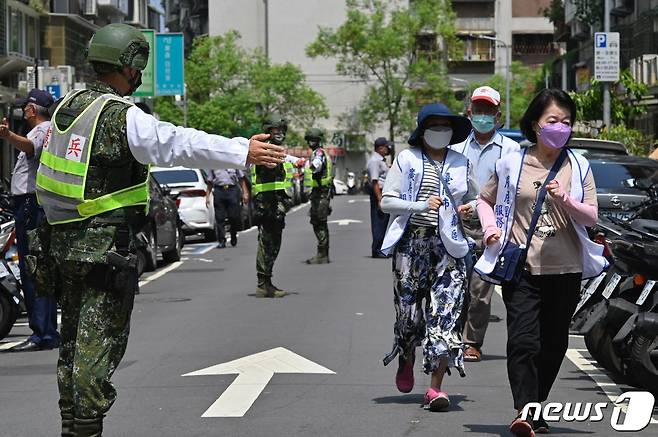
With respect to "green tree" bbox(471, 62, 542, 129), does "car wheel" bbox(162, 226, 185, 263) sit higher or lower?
lower

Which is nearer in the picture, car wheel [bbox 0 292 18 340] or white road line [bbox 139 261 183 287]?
car wheel [bbox 0 292 18 340]


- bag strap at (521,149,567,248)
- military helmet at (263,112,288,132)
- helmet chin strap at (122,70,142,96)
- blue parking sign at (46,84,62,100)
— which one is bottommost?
bag strap at (521,149,567,248)

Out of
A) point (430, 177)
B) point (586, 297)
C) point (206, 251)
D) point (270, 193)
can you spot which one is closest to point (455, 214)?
point (430, 177)

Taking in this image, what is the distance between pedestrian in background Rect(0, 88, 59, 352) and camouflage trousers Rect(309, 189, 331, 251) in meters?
10.2

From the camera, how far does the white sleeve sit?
20.8 ft

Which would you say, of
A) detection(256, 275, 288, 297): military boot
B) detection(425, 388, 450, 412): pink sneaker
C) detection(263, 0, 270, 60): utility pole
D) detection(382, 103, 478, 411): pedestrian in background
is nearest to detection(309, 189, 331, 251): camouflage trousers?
detection(256, 275, 288, 297): military boot

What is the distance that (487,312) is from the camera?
37.2 ft

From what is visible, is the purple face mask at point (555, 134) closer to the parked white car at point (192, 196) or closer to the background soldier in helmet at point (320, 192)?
the background soldier in helmet at point (320, 192)

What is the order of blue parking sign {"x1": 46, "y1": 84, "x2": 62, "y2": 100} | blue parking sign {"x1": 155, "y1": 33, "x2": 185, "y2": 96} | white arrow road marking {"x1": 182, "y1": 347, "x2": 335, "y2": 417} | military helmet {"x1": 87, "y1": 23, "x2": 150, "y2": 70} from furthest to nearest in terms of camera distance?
blue parking sign {"x1": 155, "y1": 33, "x2": 185, "y2": 96} < blue parking sign {"x1": 46, "y1": 84, "x2": 62, "y2": 100} < white arrow road marking {"x1": 182, "y1": 347, "x2": 335, "y2": 417} < military helmet {"x1": 87, "y1": 23, "x2": 150, "y2": 70}

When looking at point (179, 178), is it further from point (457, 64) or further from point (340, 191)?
point (457, 64)

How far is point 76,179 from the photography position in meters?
6.51

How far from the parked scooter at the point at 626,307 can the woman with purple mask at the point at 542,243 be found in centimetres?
131

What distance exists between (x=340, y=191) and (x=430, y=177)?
264 feet

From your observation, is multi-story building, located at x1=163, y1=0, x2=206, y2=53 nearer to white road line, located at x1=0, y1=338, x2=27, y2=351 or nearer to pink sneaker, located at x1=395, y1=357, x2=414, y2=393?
white road line, located at x1=0, y1=338, x2=27, y2=351
